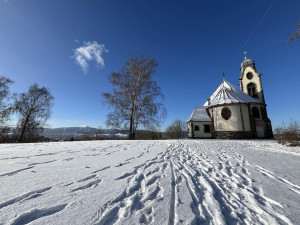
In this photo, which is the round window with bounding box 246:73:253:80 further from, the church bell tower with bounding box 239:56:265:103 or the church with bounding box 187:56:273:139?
the church with bounding box 187:56:273:139

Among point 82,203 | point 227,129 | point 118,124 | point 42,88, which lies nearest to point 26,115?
point 42,88

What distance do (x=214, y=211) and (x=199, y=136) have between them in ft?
61.4

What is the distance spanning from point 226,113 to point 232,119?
1059mm

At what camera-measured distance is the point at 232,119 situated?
16453mm

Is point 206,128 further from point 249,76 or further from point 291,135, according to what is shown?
point 249,76

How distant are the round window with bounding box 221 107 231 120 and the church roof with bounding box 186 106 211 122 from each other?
240 cm

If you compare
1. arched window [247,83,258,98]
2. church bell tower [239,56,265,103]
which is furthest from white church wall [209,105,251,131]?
arched window [247,83,258,98]

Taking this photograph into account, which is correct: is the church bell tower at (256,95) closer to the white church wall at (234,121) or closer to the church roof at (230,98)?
the white church wall at (234,121)

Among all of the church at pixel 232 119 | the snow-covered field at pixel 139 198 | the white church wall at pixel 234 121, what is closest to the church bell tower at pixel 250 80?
the church at pixel 232 119

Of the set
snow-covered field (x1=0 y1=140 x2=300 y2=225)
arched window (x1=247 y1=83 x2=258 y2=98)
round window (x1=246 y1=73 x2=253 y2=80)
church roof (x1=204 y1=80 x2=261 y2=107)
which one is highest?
round window (x1=246 y1=73 x2=253 y2=80)

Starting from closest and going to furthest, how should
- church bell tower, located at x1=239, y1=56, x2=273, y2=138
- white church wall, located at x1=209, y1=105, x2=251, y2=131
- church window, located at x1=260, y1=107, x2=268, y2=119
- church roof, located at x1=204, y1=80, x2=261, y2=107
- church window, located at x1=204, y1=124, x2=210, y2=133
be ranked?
white church wall, located at x1=209, y1=105, x2=251, y2=131, church roof, located at x1=204, y1=80, x2=261, y2=107, church bell tower, located at x1=239, y1=56, x2=273, y2=138, church window, located at x1=260, y1=107, x2=268, y2=119, church window, located at x1=204, y1=124, x2=210, y2=133

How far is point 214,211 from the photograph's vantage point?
4.68 feet

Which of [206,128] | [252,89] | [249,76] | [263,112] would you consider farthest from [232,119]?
[249,76]

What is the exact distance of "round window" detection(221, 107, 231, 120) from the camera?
659 inches
